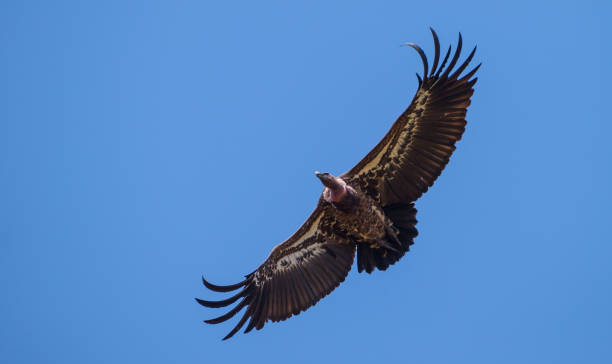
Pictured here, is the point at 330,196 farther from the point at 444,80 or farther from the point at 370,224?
the point at 444,80

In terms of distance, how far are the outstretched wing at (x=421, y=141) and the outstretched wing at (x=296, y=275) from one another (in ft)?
4.29

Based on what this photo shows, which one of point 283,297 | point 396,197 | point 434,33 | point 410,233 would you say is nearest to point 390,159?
point 396,197

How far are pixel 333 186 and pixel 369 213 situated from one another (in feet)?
3.25

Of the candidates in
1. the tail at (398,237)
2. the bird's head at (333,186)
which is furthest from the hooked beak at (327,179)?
the tail at (398,237)

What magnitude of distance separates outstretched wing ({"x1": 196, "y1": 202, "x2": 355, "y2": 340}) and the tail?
0.75 metres

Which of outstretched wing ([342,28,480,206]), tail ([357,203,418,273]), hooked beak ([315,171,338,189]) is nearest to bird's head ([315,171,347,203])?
hooked beak ([315,171,338,189])

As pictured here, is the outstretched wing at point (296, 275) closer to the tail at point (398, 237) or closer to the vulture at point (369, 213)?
the vulture at point (369, 213)

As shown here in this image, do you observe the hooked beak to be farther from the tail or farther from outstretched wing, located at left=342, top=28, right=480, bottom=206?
the tail

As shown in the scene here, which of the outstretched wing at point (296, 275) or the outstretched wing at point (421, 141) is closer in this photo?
the outstretched wing at point (421, 141)

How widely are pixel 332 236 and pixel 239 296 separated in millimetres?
2455

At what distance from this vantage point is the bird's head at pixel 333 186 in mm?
12656

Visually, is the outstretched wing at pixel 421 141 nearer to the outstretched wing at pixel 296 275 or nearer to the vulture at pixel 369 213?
the vulture at pixel 369 213

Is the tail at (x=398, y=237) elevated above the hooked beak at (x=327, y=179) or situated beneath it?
situated beneath

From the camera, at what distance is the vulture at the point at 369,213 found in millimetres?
12688
